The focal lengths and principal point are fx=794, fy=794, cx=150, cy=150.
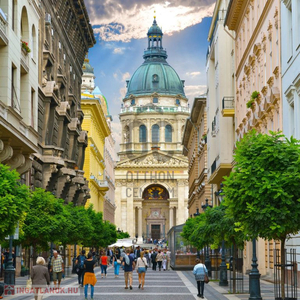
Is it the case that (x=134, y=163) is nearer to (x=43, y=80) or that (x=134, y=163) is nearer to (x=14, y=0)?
(x=43, y=80)

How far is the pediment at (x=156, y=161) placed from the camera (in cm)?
15862

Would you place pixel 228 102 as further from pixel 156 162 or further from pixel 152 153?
pixel 156 162

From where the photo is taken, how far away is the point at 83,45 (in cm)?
6144

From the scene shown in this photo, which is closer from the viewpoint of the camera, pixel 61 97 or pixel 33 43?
pixel 33 43

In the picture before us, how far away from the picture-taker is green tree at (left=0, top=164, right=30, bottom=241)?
64.4 feet

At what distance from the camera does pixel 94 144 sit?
273 ft

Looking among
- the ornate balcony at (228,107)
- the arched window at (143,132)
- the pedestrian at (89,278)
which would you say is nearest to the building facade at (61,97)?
the ornate balcony at (228,107)

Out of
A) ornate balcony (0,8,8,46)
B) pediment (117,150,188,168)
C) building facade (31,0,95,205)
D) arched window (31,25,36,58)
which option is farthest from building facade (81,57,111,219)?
pediment (117,150,188,168)

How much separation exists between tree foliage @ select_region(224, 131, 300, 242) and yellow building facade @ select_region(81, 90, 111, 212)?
5835 cm

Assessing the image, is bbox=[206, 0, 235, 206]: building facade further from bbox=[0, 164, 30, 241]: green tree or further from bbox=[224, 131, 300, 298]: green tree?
bbox=[224, 131, 300, 298]: green tree

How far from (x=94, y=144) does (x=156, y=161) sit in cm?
7832

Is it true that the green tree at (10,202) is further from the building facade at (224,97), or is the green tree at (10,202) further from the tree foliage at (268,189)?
the building facade at (224,97)

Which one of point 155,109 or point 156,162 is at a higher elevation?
point 155,109

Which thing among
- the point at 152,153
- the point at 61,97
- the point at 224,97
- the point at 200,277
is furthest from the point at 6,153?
the point at 152,153
